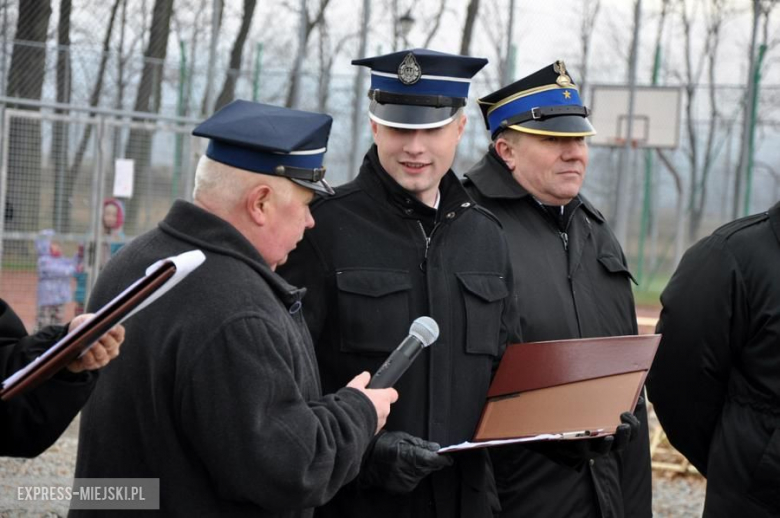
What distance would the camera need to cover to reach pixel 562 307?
11.5 ft

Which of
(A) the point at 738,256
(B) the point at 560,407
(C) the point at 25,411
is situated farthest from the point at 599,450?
(C) the point at 25,411

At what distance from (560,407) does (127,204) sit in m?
9.53

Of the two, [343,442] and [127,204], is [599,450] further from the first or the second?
[127,204]

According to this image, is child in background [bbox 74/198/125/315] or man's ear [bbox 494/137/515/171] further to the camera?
child in background [bbox 74/198/125/315]

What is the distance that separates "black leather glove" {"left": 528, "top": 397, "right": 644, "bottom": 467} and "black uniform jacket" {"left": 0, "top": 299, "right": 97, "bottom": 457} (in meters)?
1.45

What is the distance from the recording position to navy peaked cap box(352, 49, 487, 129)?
3.13 metres

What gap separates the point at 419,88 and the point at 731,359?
1302mm

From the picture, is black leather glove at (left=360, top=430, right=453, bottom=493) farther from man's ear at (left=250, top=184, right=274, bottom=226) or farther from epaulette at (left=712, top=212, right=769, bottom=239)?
epaulette at (left=712, top=212, right=769, bottom=239)

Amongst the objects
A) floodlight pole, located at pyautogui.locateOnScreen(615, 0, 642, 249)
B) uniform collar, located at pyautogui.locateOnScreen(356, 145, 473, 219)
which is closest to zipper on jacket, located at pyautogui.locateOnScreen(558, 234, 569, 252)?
uniform collar, located at pyautogui.locateOnScreen(356, 145, 473, 219)

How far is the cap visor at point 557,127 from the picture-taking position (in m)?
3.70

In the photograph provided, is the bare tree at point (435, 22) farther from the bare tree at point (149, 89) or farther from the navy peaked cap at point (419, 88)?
the navy peaked cap at point (419, 88)

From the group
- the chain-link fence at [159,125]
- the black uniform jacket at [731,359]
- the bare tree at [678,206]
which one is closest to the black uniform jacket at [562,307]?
the black uniform jacket at [731,359]

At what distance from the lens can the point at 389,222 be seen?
10.2ft

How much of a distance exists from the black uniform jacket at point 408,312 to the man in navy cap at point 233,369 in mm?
504
